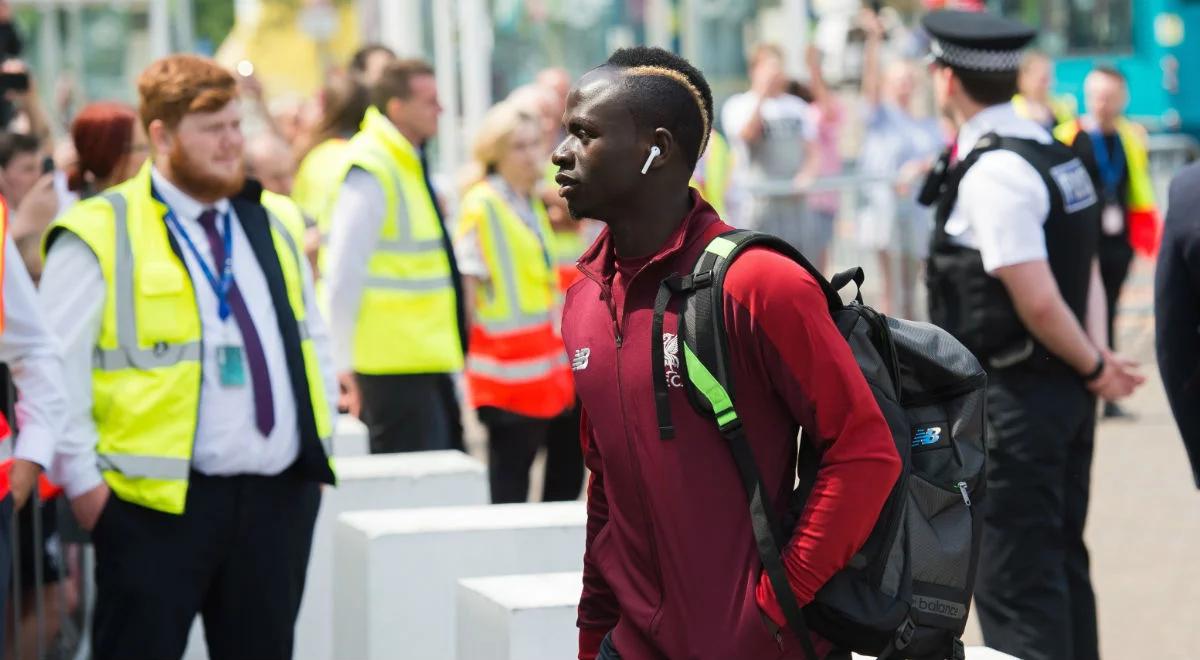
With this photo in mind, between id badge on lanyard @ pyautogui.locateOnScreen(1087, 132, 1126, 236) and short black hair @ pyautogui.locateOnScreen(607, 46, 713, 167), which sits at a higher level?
short black hair @ pyautogui.locateOnScreen(607, 46, 713, 167)

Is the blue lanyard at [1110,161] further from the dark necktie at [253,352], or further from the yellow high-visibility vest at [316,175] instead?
the dark necktie at [253,352]

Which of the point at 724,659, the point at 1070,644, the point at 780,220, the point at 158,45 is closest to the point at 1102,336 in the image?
the point at 1070,644

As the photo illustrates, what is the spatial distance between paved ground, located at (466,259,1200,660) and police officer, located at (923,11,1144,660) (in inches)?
50.4

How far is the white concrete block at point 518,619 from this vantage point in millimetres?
4684

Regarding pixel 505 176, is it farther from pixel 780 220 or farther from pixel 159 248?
pixel 780 220

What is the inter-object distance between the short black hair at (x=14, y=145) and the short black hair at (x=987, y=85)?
340cm

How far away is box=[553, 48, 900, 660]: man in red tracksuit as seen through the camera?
3.19m

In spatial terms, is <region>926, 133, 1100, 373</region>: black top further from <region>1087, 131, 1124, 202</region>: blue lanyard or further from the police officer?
<region>1087, 131, 1124, 202</region>: blue lanyard

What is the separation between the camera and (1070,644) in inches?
230

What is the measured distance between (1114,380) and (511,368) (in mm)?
2952

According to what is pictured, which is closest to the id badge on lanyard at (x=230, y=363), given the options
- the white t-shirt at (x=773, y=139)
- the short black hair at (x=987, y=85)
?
the short black hair at (x=987, y=85)

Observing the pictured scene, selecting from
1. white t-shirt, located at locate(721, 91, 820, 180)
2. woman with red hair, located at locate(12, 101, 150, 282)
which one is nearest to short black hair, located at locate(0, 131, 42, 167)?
woman with red hair, located at locate(12, 101, 150, 282)

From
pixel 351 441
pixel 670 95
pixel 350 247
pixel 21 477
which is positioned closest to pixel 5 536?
pixel 21 477

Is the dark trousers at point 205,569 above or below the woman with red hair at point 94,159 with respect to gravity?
below
